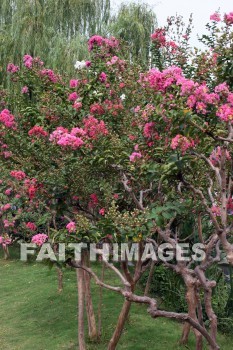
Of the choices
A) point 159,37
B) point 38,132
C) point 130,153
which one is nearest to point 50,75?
point 38,132

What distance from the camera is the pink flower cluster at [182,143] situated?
3303mm

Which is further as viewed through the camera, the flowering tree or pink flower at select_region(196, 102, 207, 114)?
the flowering tree

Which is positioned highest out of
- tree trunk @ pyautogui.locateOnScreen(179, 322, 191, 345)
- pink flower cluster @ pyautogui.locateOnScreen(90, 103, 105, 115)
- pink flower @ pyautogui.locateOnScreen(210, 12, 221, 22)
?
pink flower @ pyautogui.locateOnScreen(210, 12, 221, 22)

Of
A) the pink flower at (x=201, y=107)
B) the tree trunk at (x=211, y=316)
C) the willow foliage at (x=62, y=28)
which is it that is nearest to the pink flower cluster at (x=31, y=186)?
the tree trunk at (x=211, y=316)

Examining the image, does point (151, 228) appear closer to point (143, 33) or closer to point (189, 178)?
point (189, 178)

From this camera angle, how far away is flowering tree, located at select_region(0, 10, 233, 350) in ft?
11.1

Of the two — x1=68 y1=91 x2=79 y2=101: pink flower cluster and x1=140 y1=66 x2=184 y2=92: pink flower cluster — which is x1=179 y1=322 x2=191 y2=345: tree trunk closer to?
x1=68 y1=91 x2=79 y2=101: pink flower cluster

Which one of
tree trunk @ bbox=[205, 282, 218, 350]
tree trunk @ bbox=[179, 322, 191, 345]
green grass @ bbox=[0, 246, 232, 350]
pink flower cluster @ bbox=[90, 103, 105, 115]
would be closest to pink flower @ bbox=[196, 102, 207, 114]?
tree trunk @ bbox=[205, 282, 218, 350]

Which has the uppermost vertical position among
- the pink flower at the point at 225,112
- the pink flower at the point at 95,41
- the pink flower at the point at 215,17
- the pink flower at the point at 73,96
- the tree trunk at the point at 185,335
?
the pink flower at the point at 95,41

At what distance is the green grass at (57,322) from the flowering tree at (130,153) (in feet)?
1.33

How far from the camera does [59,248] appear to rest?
4031 millimetres

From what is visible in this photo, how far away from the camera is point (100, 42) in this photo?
17.5 feet

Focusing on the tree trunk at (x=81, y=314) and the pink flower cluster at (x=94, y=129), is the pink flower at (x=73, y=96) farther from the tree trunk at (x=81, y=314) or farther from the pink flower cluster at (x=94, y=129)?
the tree trunk at (x=81, y=314)

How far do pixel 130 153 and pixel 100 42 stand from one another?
1487 mm
